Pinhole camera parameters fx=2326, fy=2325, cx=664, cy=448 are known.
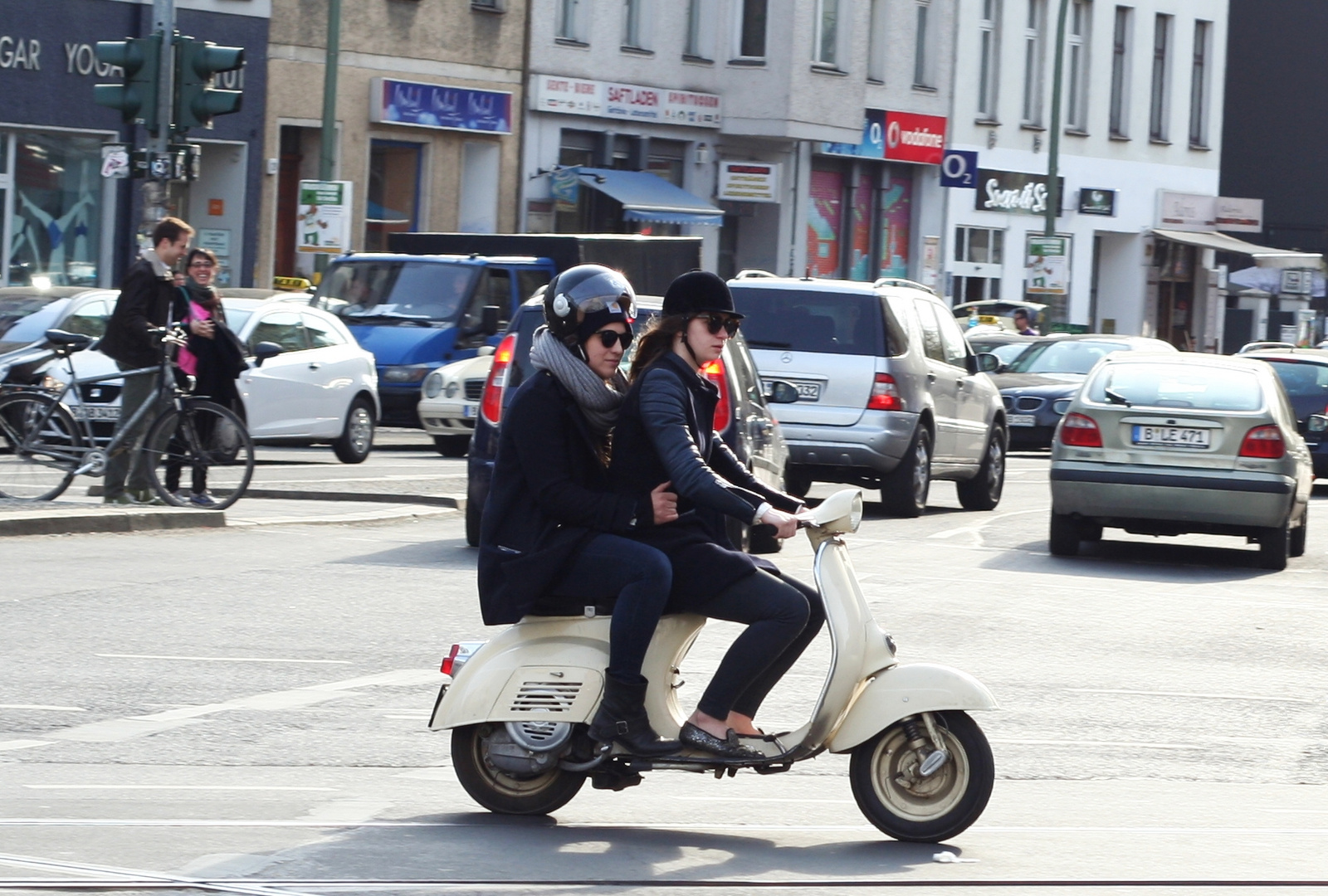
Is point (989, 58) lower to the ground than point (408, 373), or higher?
higher

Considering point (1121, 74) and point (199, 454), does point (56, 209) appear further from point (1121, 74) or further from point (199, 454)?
point (1121, 74)

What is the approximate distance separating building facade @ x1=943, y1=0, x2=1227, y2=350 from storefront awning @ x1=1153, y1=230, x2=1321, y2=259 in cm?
19

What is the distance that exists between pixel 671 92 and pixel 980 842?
116 feet

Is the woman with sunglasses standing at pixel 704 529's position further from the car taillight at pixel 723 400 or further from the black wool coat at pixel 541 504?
the car taillight at pixel 723 400

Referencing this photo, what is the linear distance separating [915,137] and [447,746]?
4051 cm

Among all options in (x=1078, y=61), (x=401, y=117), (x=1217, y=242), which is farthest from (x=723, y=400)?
(x=1217, y=242)

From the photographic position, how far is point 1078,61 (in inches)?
2128

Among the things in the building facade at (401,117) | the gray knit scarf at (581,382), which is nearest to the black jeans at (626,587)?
the gray knit scarf at (581,382)

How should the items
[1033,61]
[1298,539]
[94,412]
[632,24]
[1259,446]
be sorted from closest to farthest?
[1259,446] < [94,412] < [1298,539] < [632,24] < [1033,61]

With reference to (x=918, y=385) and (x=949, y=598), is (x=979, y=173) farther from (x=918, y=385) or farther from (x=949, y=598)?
(x=949, y=598)

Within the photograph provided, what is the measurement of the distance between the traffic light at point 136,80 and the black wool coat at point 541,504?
10434 mm

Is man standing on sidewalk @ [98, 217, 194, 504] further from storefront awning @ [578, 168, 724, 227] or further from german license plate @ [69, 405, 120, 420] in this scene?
storefront awning @ [578, 168, 724, 227]

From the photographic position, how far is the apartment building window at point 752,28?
4259cm

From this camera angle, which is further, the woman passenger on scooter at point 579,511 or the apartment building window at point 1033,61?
the apartment building window at point 1033,61
